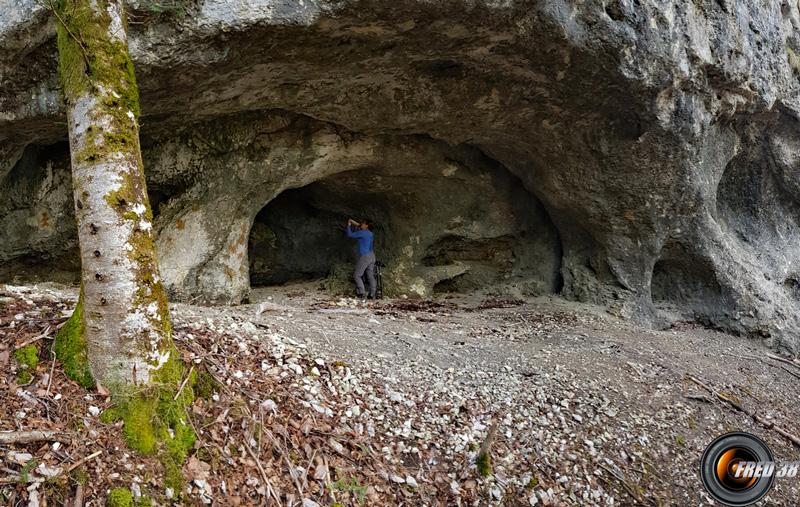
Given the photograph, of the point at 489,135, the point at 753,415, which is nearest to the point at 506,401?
the point at 753,415

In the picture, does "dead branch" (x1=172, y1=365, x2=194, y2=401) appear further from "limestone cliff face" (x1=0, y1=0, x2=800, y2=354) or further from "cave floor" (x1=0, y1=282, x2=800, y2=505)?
"limestone cliff face" (x1=0, y1=0, x2=800, y2=354)

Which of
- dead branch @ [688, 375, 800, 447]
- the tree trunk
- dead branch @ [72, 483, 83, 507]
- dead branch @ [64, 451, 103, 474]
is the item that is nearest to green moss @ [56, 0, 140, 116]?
the tree trunk

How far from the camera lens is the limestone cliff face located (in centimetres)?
489

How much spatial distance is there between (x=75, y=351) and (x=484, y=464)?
102 inches

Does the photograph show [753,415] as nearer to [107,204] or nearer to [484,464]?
[484,464]

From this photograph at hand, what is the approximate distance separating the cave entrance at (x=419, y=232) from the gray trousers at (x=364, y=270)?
1.29 ft

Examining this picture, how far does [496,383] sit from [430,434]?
41.5 inches

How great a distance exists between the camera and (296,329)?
4.58 m

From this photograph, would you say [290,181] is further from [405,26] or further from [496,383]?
[496,383]

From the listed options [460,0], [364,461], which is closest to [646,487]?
[364,461]

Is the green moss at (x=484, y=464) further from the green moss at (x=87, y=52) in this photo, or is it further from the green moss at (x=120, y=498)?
the green moss at (x=87, y=52)

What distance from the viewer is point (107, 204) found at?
2570 mm

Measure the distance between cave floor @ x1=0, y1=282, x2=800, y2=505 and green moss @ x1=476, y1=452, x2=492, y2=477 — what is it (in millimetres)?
32

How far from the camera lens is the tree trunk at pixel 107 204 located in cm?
258
